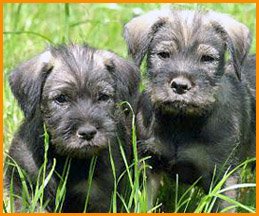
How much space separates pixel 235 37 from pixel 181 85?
80cm

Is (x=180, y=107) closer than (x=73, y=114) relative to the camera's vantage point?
No

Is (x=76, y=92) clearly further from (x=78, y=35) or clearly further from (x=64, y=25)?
(x=78, y=35)

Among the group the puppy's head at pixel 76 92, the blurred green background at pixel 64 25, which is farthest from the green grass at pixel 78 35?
the puppy's head at pixel 76 92

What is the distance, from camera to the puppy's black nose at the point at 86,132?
4.61 metres

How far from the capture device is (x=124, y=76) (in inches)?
204

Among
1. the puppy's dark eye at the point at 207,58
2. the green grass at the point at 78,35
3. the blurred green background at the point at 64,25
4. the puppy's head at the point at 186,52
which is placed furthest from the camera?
the blurred green background at the point at 64,25

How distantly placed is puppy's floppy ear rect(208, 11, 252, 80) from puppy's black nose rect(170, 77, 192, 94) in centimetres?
59

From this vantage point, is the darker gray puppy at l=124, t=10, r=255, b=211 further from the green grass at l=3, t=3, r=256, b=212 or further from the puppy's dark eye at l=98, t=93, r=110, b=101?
the puppy's dark eye at l=98, t=93, r=110, b=101

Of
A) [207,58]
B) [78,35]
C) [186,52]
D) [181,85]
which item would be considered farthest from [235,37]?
[78,35]


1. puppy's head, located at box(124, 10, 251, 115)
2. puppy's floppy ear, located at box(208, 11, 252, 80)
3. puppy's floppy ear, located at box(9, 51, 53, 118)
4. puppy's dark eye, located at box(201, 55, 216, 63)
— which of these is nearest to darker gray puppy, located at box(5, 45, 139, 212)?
puppy's floppy ear, located at box(9, 51, 53, 118)

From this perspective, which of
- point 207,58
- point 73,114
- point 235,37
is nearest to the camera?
point 73,114

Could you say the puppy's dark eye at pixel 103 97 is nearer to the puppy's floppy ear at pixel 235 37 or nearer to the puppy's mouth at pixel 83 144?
the puppy's mouth at pixel 83 144

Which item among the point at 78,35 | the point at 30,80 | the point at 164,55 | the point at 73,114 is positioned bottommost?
the point at 78,35

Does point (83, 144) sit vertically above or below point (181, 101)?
below
